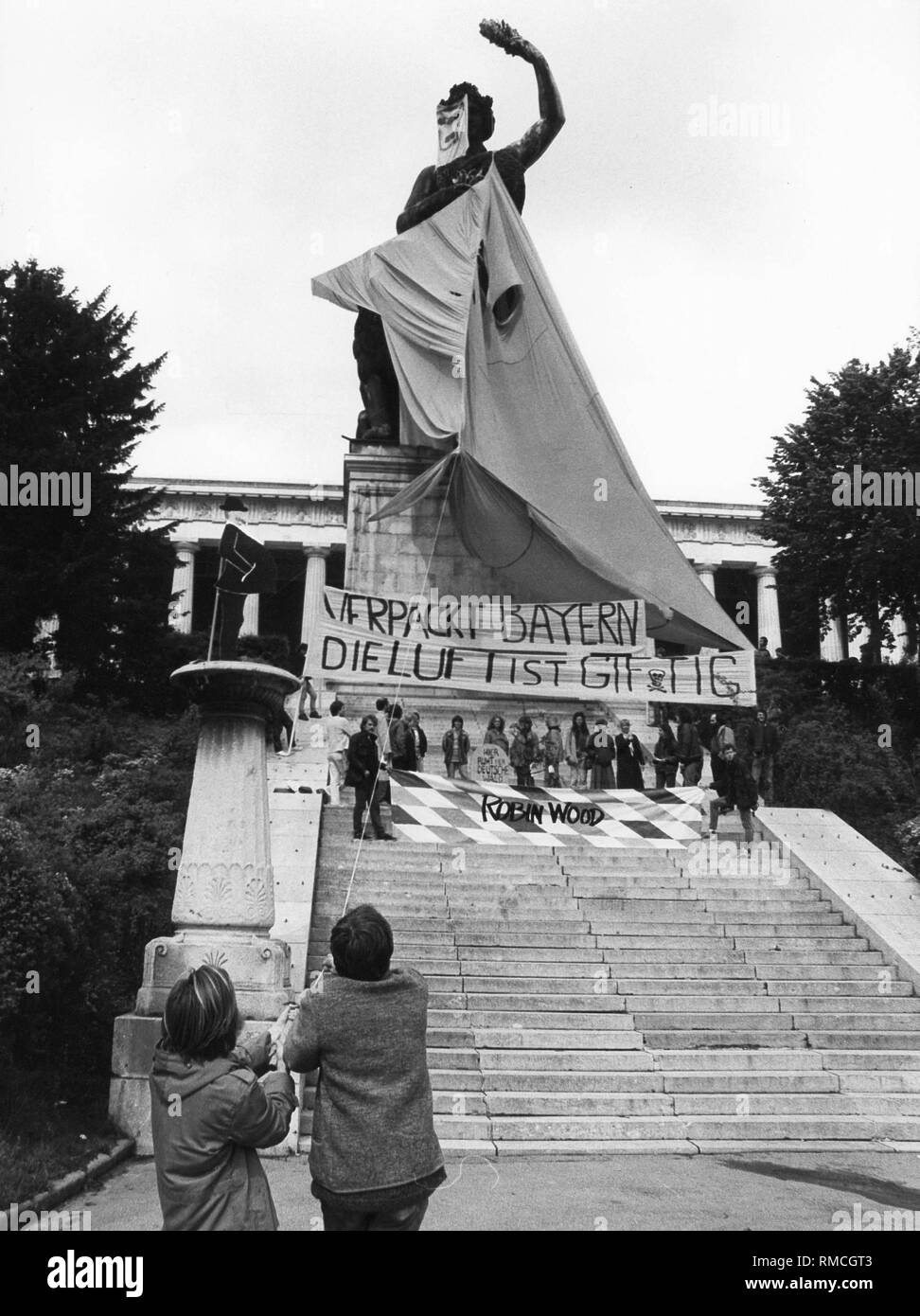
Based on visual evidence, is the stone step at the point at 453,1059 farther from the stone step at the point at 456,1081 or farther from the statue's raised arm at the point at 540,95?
the statue's raised arm at the point at 540,95

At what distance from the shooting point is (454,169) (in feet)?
81.2

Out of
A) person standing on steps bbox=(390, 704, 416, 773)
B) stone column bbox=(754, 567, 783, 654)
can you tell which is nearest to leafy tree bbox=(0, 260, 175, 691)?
person standing on steps bbox=(390, 704, 416, 773)

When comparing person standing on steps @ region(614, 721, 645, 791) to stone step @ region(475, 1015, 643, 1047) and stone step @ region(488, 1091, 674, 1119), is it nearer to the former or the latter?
stone step @ region(475, 1015, 643, 1047)

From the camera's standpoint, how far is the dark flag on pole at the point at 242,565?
8664 mm

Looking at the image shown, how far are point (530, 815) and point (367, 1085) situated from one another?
10829 millimetres

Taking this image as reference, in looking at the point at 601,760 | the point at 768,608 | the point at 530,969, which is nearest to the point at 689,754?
the point at 601,760

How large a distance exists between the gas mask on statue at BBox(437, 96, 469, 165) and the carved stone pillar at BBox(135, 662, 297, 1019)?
64.2 ft

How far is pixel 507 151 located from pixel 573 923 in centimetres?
1807

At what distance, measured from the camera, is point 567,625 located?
1598 centimetres

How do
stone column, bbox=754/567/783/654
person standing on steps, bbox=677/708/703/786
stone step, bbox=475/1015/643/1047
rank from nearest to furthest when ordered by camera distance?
1. stone step, bbox=475/1015/643/1047
2. person standing on steps, bbox=677/708/703/786
3. stone column, bbox=754/567/783/654

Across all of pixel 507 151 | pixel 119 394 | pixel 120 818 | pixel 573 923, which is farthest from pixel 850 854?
pixel 119 394

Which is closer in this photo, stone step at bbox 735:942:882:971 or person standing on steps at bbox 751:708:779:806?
stone step at bbox 735:942:882:971

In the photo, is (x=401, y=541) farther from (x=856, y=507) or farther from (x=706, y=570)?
(x=706, y=570)

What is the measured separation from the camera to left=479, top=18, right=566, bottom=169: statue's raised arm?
78.7 feet
